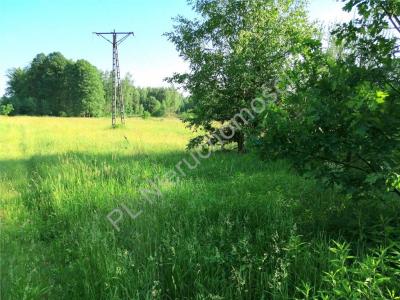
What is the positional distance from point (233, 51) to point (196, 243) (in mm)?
7897

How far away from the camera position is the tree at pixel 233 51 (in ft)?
33.2

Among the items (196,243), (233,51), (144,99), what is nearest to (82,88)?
(144,99)

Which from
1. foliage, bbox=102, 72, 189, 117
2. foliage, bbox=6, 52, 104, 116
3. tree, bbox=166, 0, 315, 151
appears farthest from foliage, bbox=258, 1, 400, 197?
foliage, bbox=102, 72, 189, 117

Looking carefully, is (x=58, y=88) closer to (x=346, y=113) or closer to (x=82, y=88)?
(x=82, y=88)

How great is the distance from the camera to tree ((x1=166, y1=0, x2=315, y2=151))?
33.2 feet

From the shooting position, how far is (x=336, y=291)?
2.54 metres

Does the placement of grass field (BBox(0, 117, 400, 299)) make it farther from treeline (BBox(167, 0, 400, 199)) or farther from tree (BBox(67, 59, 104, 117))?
tree (BBox(67, 59, 104, 117))

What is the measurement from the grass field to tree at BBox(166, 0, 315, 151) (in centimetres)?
416

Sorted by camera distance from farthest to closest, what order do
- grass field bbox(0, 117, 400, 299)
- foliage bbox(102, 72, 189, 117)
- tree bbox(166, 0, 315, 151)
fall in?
foliage bbox(102, 72, 189, 117) < tree bbox(166, 0, 315, 151) < grass field bbox(0, 117, 400, 299)

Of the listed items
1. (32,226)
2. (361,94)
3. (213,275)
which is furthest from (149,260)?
(32,226)

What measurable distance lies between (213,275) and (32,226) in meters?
3.40

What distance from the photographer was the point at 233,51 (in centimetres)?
1055

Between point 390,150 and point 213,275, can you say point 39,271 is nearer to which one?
point 213,275

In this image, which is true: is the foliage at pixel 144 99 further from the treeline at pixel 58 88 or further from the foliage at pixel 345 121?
the foliage at pixel 345 121
